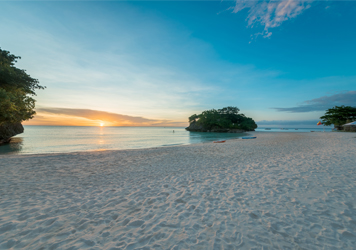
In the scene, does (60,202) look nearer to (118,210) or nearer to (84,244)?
(118,210)

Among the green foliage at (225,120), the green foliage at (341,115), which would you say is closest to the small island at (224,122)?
the green foliage at (225,120)

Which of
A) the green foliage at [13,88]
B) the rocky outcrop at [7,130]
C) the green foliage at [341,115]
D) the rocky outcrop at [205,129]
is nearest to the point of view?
the green foliage at [13,88]

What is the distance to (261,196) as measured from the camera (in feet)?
16.5

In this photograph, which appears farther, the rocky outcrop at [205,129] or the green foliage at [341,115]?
the rocky outcrop at [205,129]

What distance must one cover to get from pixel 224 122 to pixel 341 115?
1946 inches

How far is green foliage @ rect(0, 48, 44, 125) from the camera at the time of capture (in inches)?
636

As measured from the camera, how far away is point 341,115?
54.8 m

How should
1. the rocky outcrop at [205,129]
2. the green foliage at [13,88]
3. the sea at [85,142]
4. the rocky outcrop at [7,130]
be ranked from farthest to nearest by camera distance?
the rocky outcrop at [205,129] → the rocky outcrop at [7,130] → the sea at [85,142] → the green foliage at [13,88]

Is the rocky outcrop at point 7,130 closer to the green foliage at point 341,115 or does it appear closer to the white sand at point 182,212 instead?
the white sand at point 182,212

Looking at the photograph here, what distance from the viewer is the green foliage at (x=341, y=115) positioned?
5300cm

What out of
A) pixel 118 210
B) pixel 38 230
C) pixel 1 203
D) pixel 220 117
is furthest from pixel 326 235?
pixel 220 117

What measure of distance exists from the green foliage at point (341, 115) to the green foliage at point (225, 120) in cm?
4280

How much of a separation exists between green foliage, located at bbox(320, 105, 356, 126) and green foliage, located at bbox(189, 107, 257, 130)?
42796mm

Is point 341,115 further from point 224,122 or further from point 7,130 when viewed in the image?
A: point 7,130
